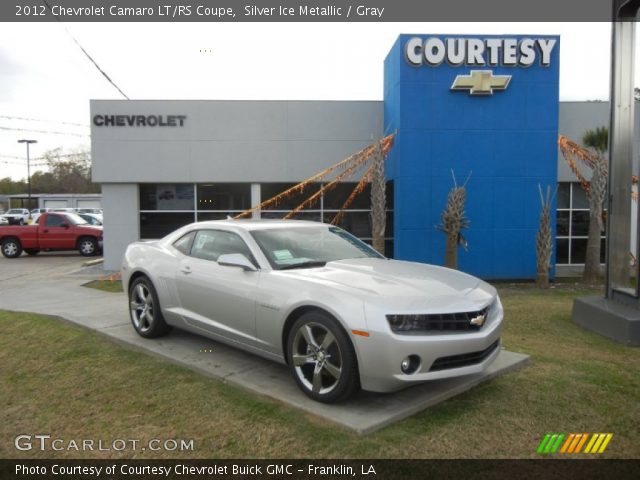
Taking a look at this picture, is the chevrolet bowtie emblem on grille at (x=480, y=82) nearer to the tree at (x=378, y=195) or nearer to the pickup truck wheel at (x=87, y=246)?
the tree at (x=378, y=195)

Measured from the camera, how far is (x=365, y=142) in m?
13.5

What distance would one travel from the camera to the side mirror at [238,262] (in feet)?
14.5

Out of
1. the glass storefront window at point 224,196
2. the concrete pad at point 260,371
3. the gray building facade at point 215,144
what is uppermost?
the gray building facade at point 215,144

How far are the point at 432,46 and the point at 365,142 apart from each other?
3.03 metres

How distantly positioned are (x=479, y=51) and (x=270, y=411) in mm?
10534

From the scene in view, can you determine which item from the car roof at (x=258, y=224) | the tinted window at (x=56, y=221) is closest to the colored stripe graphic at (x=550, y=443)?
the car roof at (x=258, y=224)

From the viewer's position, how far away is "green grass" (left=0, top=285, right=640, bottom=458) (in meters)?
3.33

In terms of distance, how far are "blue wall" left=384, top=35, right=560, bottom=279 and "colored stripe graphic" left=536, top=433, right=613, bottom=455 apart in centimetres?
849

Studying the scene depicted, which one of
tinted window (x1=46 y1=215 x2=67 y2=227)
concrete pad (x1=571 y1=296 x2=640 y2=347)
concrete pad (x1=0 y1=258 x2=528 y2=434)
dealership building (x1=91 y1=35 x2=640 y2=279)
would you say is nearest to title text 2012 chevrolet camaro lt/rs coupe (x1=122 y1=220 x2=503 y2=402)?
concrete pad (x1=0 y1=258 x2=528 y2=434)

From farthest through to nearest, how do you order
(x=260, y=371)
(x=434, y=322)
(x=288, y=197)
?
1. (x=288, y=197)
2. (x=260, y=371)
3. (x=434, y=322)

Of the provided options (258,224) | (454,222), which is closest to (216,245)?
(258,224)

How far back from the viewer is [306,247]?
4.88 meters

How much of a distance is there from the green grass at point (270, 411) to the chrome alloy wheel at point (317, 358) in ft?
0.91

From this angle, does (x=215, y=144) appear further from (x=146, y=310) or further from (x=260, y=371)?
(x=260, y=371)
